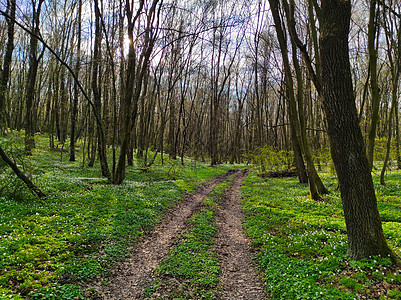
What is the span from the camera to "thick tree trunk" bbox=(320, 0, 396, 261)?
4.71 m

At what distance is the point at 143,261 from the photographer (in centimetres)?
595

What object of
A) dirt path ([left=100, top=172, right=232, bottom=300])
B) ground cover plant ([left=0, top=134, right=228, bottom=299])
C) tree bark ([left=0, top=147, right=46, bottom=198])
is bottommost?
dirt path ([left=100, top=172, right=232, bottom=300])

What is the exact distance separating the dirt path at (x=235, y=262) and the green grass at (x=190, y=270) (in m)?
0.24

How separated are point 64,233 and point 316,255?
669 cm

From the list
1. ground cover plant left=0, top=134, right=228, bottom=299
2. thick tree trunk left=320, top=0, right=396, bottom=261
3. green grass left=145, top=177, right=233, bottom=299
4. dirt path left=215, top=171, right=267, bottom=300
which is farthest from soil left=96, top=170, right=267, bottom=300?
thick tree trunk left=320, top=0, right=396, bottom=261

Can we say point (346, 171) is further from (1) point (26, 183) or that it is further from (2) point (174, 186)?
(2) point (174, 186)

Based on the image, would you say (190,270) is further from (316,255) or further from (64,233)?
(64,233)

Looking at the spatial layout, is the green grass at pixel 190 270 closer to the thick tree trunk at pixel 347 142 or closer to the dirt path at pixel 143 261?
the dirt path at pixel 143 261

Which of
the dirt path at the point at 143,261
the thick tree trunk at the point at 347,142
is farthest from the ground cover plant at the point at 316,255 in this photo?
the dirt path at the point at 143,261

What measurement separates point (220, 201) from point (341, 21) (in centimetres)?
975

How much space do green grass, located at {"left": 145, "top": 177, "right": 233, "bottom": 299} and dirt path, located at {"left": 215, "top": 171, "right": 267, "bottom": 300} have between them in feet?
0.78

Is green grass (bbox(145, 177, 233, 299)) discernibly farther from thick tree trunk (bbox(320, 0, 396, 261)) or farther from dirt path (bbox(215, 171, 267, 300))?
thick tree trunk (bbox(320, 0, 396, 261))

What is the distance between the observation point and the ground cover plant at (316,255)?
407 centimetres

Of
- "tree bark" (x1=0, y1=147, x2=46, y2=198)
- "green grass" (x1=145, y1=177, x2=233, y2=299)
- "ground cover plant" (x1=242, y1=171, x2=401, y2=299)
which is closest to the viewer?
"ground cover plant" (x1=242, y1=171, x2=401, y2=299)
